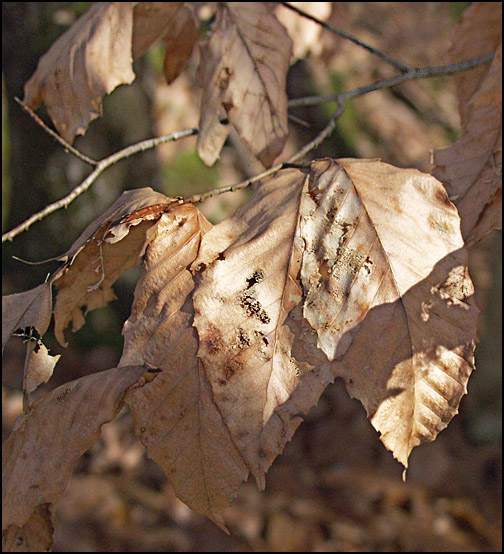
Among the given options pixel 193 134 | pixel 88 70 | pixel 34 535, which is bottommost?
pixel 34 535

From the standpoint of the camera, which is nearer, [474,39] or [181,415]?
[181,415]

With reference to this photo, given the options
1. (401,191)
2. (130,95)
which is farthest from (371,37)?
(401,191)

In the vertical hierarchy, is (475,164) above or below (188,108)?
above

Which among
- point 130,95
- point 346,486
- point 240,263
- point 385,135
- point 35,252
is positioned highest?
point 240,263

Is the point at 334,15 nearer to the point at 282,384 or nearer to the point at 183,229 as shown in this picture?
the point at 183,229

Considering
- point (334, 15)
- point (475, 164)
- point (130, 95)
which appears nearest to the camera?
point (475, 164)

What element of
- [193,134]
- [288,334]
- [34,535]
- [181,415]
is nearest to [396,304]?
[288,334]

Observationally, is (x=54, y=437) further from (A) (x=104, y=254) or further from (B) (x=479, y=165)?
(B) (x=479, y=165)

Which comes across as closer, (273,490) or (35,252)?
(273,490)
